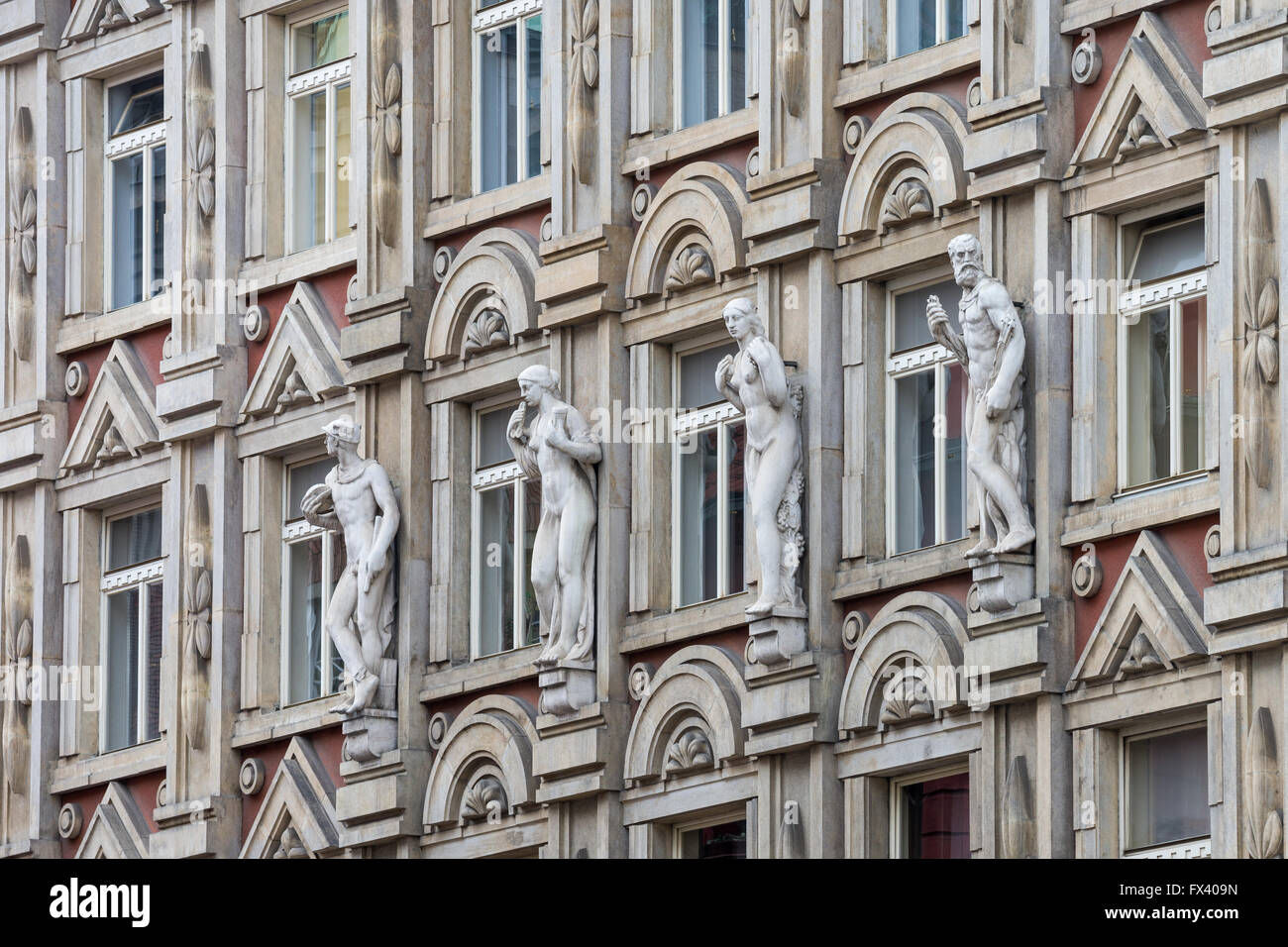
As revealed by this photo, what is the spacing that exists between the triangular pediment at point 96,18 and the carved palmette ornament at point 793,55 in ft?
36.9

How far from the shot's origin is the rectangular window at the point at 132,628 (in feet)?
184

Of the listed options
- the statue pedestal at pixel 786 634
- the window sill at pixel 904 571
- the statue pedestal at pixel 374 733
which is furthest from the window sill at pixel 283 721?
the window sill at pixel 904 571

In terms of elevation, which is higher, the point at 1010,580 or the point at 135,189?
the point at 135,189

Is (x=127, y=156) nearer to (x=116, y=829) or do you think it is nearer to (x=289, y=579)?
(x=289, y=579)

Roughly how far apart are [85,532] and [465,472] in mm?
6619

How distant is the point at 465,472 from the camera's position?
51906 millimetres

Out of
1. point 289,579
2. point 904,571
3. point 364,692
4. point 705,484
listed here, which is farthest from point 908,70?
point 289,579

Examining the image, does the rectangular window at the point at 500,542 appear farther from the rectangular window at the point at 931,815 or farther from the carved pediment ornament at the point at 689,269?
the rectangular window at the point at 931,815

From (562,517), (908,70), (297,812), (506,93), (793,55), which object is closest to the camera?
(908,70)

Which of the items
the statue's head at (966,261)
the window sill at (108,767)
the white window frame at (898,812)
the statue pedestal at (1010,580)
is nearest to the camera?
the statue pedestal at (1010,580)

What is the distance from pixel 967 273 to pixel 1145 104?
2122 mm

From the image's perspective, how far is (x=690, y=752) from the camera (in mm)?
48344

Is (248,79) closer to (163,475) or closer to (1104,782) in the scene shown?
(163,475)

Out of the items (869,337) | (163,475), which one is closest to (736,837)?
(869,337)
